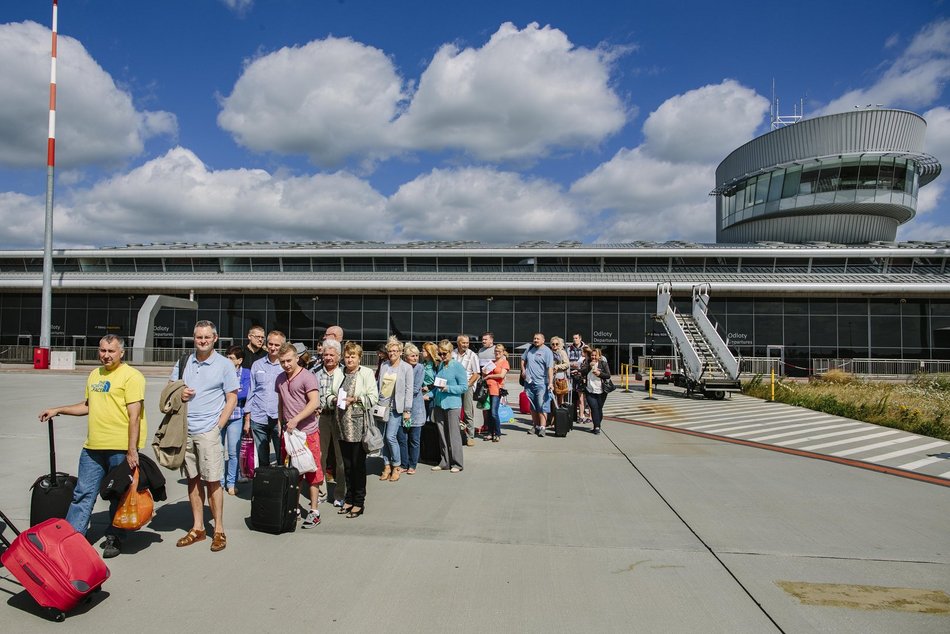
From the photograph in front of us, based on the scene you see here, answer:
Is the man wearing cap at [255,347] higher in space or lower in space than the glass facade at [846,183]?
lower

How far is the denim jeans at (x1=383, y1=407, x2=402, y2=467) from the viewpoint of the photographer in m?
6.76

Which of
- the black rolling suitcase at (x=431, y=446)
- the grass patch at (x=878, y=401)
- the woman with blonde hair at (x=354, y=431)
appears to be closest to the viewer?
the woman with blonde hair at (x=354, y=431)

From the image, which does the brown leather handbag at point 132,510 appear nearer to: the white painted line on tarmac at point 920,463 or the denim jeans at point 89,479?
the denim jeans at point 89,479

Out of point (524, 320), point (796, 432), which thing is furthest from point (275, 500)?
point (524, 320)

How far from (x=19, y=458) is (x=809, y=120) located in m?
40.7

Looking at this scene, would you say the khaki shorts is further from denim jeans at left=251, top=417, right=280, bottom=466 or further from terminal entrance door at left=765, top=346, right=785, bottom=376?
terminal entrance door at left=765, top=346, right=785, bottom=376

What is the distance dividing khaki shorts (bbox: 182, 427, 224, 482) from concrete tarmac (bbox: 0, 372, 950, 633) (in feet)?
1.96

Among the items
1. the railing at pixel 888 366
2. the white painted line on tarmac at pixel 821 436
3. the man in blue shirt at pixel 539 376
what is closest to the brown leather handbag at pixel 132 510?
the man in blue shirt at pixel 539 376

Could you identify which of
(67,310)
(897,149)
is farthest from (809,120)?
(67,310)

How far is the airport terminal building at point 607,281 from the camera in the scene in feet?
97.1

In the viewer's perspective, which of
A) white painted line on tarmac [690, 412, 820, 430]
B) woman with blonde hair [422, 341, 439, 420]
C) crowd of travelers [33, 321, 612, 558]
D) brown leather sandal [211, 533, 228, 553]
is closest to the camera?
crowd of travelers [33, 321, 612, 558]

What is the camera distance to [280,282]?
102 ft

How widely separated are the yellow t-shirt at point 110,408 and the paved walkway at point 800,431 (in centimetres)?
916

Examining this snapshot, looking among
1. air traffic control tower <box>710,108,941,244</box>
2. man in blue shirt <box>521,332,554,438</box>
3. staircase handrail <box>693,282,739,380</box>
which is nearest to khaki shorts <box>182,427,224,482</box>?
man in blue shirt <box>521,332,554,438</box>
